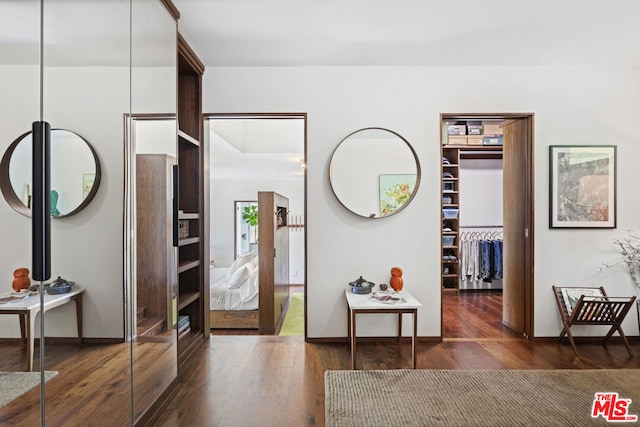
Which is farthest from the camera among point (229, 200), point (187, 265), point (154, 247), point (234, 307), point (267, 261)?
point (229, 200)

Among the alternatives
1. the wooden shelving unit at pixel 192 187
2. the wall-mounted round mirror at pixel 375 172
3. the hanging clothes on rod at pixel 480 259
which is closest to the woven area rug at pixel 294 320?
the wooden shelving unit at pixel 192 187

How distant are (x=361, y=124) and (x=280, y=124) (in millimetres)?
2542

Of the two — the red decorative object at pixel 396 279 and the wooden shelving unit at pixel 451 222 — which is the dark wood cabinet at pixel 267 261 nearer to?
the red decorative object at pixel 396 279

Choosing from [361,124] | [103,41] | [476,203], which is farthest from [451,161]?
[103,41]

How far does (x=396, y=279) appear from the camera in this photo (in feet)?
11.2

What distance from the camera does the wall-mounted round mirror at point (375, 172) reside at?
11.6ft

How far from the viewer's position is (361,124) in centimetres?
356

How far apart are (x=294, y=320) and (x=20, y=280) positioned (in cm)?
461

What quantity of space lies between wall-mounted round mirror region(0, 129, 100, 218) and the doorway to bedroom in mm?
1994

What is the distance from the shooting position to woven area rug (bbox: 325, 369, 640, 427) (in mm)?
2186

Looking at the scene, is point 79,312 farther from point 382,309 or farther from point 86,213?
point 382,309

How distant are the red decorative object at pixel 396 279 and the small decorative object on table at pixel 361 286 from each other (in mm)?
190

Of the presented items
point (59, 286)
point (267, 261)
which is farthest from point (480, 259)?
point (59, 286)

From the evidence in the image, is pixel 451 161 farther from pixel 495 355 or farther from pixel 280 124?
→ pixel 495 355
